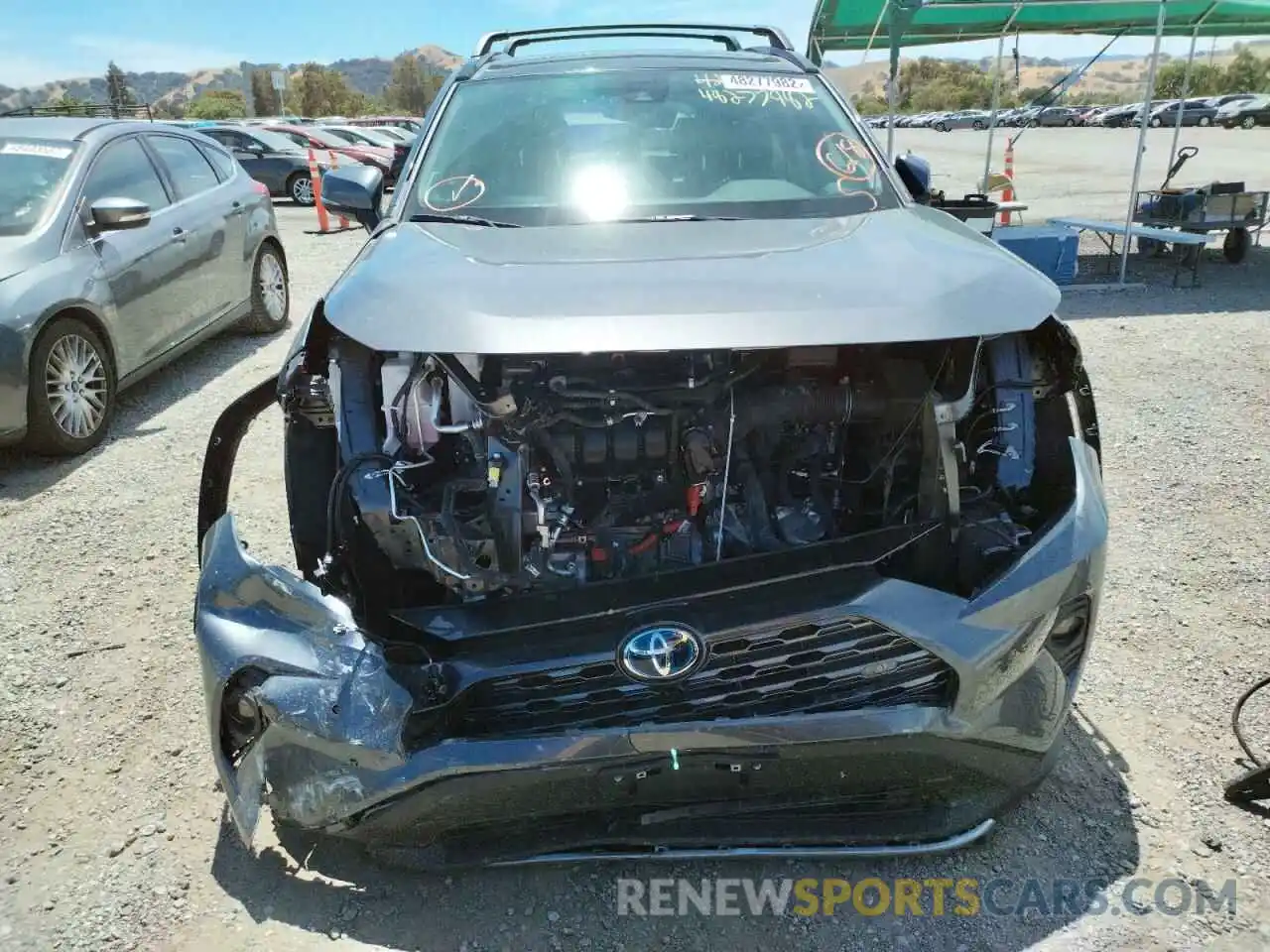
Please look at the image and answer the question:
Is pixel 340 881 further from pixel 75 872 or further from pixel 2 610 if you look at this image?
pixel 2 610

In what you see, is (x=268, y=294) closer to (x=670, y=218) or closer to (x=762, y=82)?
(x=762, y=82)

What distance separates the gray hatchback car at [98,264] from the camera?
476 centimetres

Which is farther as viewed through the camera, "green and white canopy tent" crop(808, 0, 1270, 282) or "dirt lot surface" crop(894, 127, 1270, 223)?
"dirt lot surface" crop(894, 127, 1270, 223)

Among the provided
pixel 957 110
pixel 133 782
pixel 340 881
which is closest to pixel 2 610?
pixel 133 782

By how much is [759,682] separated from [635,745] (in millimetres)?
282

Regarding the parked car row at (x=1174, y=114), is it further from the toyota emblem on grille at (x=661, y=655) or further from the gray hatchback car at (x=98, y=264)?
the toyota emblem on grille at (x=661, y=655)

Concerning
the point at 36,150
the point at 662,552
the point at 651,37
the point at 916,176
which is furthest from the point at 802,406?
the point at 36,150

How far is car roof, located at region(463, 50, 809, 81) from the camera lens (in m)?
3.63

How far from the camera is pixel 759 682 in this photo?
6.31ft

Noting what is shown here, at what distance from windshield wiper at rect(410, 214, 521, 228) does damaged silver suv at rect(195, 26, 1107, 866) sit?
0.59 ft

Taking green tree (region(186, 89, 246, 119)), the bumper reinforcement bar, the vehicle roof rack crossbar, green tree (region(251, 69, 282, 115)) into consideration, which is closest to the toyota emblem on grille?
the bumper reinforcement bar

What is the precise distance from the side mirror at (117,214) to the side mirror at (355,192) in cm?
230

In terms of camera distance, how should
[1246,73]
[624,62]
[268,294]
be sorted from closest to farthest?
1. [624,62]
2. [268,294]
3. [1246,73]

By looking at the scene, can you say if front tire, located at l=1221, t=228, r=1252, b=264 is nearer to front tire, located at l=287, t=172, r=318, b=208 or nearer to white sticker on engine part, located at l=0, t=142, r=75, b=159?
white sticker on engine part, located at l=0, t=142, r=75, b=159
